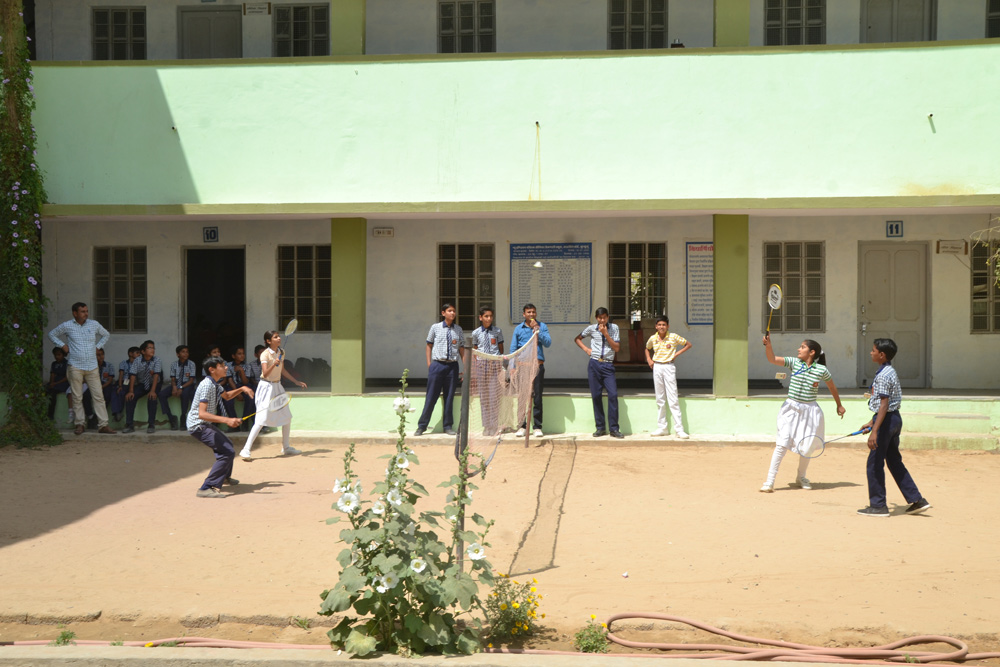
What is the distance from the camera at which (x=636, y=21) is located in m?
14.5

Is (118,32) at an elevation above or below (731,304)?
above

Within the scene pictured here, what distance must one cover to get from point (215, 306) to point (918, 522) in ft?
37.9

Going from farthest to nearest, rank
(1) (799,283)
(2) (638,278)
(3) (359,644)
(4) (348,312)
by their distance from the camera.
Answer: (2) (638,278), (1) (799,283), (4) (348,312), (3) (359,644)

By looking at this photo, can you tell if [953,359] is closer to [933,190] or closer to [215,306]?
[933,190]

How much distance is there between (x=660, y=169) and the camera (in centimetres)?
1296

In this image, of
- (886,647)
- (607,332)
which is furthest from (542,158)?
(886,647)

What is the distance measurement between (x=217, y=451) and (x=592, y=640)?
18.2 feet

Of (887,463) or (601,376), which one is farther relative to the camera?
(601,376)

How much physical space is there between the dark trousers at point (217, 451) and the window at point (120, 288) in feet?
22.3

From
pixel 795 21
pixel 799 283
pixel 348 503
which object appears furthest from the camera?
pixel 799 283

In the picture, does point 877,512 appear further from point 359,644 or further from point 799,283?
point 799,283

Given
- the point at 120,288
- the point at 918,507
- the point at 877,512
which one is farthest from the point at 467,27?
the point at 918,507

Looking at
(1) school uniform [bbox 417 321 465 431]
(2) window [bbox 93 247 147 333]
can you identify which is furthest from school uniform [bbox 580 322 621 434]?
(2) window [bbox 93 247 147 333]

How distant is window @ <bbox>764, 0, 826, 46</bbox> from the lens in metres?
14.2
